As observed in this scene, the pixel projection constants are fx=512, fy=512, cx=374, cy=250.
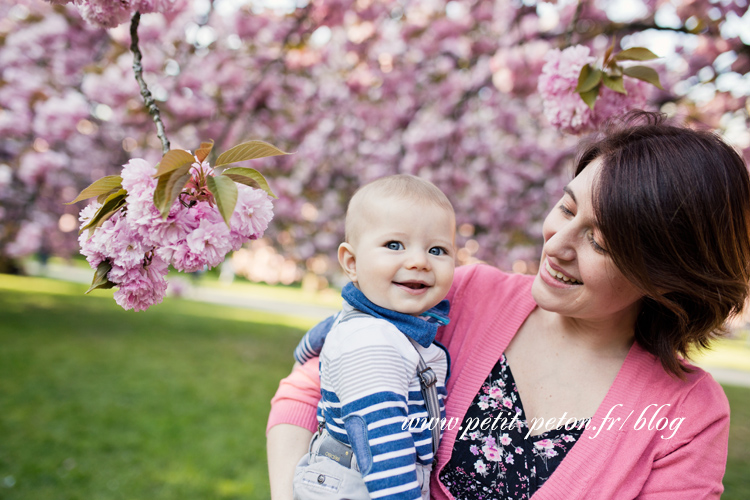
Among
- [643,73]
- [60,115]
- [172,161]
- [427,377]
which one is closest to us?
[172,161]

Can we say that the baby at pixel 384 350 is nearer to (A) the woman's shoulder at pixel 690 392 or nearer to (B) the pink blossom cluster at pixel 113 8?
(A) the woman's shoulder at pixel 690 392

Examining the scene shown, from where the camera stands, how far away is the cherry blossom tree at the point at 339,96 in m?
4.15

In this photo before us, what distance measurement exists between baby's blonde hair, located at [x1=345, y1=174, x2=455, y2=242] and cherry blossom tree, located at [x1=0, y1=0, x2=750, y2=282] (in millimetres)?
2792

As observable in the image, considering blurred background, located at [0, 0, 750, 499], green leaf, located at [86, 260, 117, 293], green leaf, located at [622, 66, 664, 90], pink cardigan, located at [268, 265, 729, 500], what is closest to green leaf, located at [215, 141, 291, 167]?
green leaf, located at [86, 260, 117, 293]

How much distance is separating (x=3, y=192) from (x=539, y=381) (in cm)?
604

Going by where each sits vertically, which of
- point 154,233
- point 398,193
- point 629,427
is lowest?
point 629,427

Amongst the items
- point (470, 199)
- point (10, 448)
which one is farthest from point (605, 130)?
point (10, 448)

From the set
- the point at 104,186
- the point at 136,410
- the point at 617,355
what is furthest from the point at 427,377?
the point at 136,410

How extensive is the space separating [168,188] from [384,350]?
56 centimetres

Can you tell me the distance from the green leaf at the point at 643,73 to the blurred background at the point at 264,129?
1.73m

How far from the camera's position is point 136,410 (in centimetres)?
502

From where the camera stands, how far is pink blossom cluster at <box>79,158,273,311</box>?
0.97 metres

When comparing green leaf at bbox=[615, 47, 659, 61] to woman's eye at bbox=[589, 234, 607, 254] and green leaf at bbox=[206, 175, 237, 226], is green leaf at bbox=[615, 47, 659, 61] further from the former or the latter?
green leaf at bbox=[206, 175, 237, 226]

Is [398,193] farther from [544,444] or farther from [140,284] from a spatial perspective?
[544,444]
